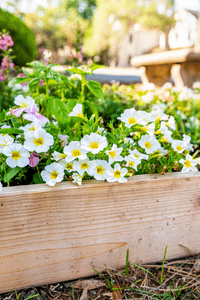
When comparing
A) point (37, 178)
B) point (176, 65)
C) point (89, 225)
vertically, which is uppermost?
point (176, 65)

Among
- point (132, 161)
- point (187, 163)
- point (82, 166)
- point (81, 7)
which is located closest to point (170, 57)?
point (187, 163)

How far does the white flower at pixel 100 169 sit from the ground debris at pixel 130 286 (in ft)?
1.12

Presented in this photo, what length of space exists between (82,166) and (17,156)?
0.19 meters

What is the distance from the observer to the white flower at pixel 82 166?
803 mm

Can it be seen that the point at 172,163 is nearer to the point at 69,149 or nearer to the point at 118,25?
the point at 69,149

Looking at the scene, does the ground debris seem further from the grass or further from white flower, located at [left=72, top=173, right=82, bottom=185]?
white flower, located at [left=72, top=173, right=82, bottom=185]

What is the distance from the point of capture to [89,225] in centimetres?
90

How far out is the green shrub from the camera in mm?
4078

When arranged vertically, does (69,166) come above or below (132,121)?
below

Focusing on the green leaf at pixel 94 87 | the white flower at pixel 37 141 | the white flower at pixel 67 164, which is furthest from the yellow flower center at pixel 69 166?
the green leaf at pixel 94 87

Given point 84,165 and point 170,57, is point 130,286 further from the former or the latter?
point 170,57

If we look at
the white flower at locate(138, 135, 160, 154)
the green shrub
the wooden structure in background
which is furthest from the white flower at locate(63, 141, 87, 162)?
the green shrub

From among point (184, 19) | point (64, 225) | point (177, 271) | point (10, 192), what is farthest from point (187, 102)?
point (184, 19)

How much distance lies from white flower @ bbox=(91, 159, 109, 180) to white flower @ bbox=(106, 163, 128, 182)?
0.04 ft
